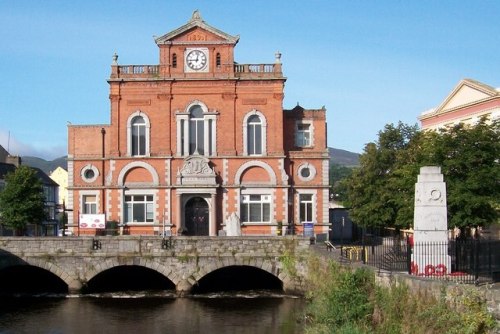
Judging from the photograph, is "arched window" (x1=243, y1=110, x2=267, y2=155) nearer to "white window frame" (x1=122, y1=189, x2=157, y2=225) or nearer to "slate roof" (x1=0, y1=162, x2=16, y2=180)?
"white window frame" (x1=122, y1=189, x2=157, y2=225)

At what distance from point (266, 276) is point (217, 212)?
18.3 feet

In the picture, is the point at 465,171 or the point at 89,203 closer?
the point at 465,171

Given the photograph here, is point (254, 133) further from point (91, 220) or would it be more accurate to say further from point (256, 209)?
point (91, 220)

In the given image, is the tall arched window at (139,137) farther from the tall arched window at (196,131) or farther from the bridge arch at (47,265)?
the bridge arch at (47,265)

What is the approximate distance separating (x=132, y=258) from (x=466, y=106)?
2988 cm

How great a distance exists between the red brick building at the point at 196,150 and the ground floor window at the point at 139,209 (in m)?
0.06

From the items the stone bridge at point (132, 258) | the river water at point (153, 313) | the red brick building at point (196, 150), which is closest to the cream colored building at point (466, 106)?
the red brick building at point (196, 150)

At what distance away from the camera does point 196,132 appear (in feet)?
146

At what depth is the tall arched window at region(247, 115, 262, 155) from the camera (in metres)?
44.5

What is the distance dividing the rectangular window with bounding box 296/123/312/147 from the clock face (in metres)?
7.53

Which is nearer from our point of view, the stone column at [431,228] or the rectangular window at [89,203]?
the stone column at [431,228]

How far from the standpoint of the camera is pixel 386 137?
1743 inches

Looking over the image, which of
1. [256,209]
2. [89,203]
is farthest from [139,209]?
[256,209]

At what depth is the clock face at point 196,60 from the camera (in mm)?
44562
